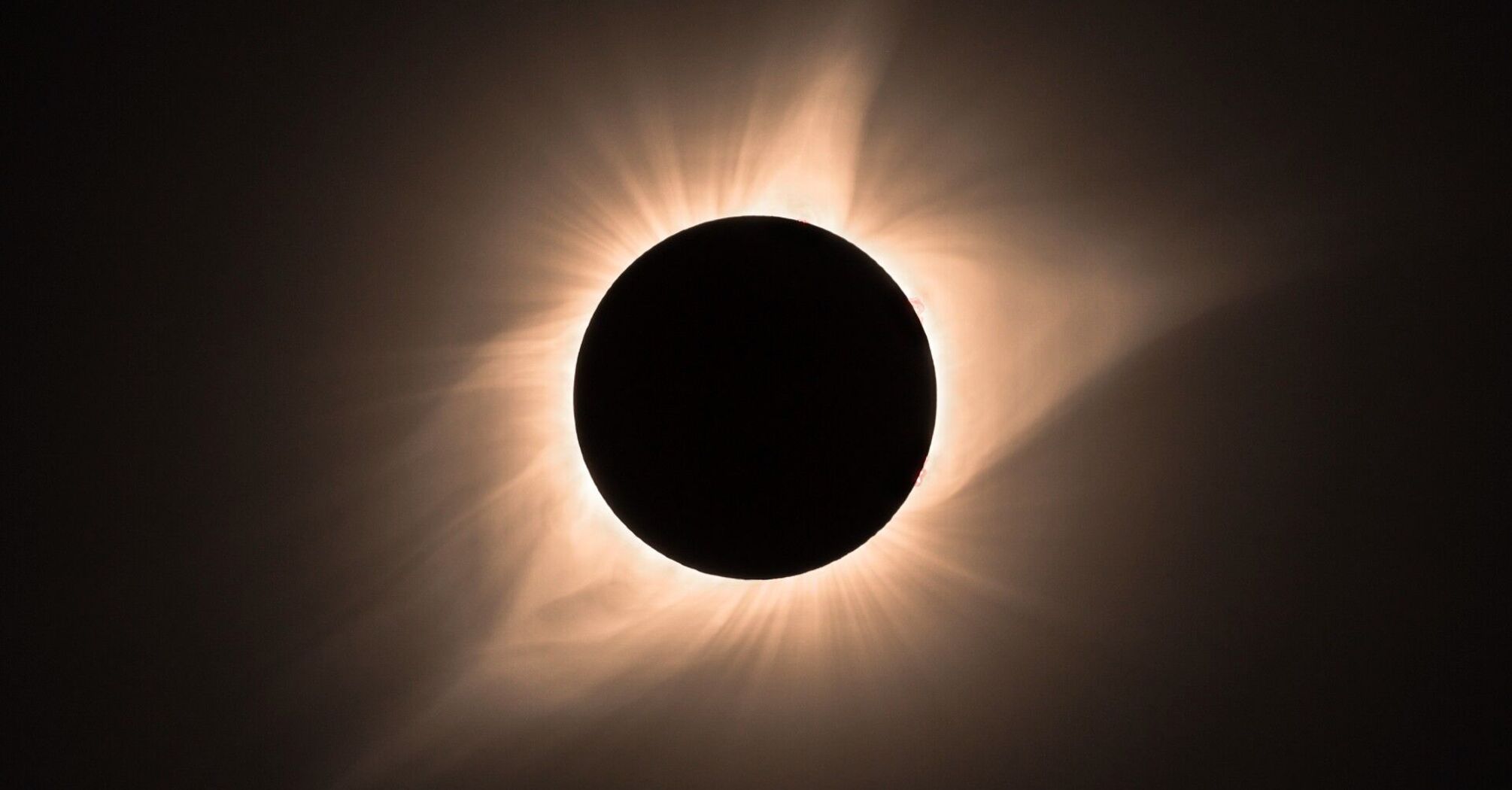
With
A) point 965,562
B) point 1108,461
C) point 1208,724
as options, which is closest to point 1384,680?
point 1208,724

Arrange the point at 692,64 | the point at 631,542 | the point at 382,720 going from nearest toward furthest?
the point at 692,64 → the point at 631,542 → the point at 382,720

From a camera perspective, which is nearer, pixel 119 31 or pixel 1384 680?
pixel 119 31

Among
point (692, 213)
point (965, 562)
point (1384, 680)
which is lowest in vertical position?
point (1384, 680)

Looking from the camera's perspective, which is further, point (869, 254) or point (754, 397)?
point (869, 254)

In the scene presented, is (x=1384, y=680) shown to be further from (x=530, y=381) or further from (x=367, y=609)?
(x=367, y=609)

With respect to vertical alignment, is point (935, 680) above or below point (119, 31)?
below

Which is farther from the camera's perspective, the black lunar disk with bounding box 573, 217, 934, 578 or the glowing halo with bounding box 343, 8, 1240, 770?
the glowing halo with bounding box 343, 8, 1240, 770

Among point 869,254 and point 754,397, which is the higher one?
point 869,254

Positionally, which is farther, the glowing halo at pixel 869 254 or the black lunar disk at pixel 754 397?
the glowing halo at pixel 869 254
